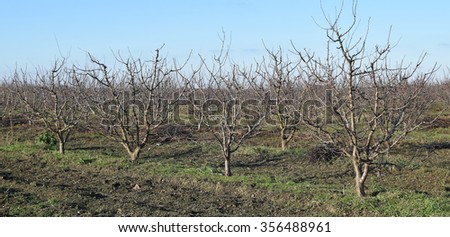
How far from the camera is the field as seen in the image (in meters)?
6.02

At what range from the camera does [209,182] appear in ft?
25.7

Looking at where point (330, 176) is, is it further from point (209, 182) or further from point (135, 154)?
point (135, 154)

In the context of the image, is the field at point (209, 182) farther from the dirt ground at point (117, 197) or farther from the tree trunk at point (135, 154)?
the tree trunk at point (135, 154)

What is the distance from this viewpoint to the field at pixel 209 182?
6016 mm

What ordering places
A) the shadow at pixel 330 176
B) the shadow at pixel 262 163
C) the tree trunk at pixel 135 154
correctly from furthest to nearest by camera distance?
the tree trunk at pixel 135 154, the shadow at pixel 262 163, the shadow at pixel 330 176

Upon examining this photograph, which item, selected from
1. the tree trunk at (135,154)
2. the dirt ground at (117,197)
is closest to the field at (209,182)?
the dirt ground at (117,197)

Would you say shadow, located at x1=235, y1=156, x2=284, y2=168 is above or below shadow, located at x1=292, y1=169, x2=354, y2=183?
above

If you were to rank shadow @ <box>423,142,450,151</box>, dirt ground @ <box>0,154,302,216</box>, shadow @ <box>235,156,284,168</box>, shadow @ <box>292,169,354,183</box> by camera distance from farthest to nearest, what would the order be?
shadow @ <box>423,142,450,151</box>, shadow @ <box>235,156,284,168</box>, shadow @ <box>292,169,354,183</box>, dirt ground @ <box>0,154,302,216</box>

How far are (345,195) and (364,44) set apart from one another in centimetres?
195

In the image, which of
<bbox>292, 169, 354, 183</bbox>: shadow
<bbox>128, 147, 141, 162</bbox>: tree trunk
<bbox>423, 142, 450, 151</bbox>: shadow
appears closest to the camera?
<bbox>292, 169, 354, 183</bbox>: shadow

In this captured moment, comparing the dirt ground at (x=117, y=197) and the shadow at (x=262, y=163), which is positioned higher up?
the shadow at (x=262, y=163)

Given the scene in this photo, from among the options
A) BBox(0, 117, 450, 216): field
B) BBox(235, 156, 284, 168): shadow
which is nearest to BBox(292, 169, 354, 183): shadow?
BBox(0, 117, 450, 216): field

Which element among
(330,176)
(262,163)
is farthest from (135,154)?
(330,176)

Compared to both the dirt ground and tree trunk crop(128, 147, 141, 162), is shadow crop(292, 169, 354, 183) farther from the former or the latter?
tree trunk crop(128, 147, 141, 162)
